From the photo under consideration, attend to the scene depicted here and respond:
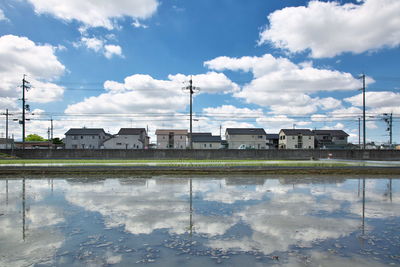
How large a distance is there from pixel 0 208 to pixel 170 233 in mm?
7111

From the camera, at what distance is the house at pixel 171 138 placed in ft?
278

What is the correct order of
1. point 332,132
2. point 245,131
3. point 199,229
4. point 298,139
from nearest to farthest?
point 199,229 → point 245,131 → point 298,139 → point 332,132

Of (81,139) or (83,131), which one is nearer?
(81,139)

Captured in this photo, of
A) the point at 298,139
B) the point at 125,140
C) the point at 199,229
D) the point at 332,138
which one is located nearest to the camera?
the point at 199,229

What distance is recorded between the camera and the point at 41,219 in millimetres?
8172

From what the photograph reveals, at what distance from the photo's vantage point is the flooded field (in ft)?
17.8

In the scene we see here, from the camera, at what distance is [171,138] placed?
86.7m

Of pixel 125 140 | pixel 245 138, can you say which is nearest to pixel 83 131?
pixel 125 140

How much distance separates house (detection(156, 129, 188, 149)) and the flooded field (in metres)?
72.6

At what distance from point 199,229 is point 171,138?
80066mm

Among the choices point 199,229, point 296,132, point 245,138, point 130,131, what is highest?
point 130,131

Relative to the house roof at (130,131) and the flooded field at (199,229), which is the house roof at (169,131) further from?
the flooded field at (199,229)

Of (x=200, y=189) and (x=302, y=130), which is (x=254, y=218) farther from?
(x=302, y=130)

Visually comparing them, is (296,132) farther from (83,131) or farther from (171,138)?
(83,131)
